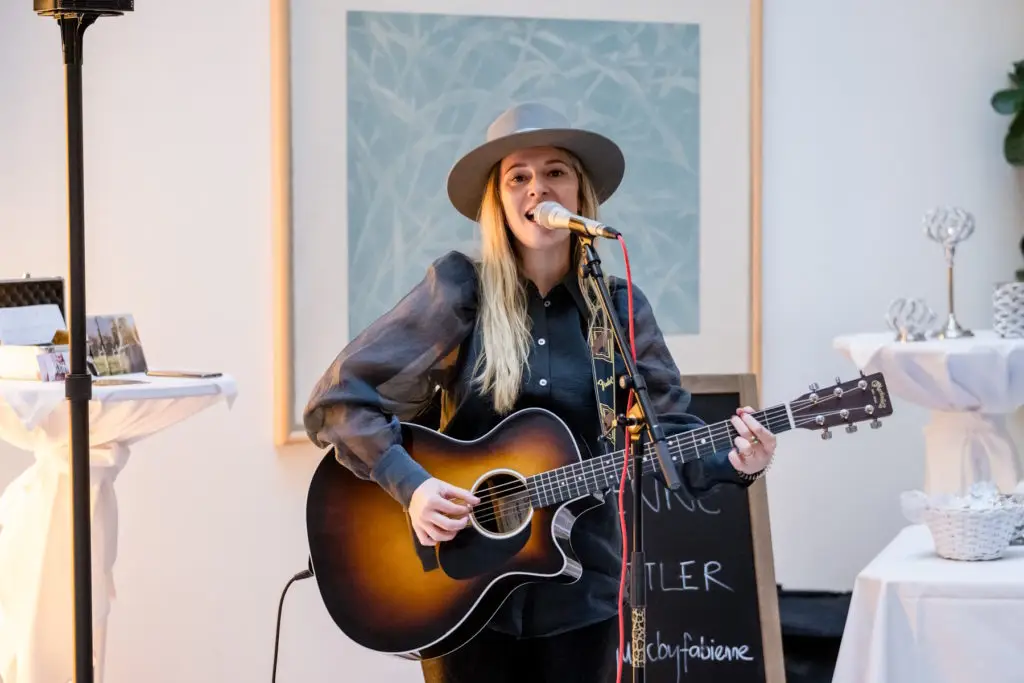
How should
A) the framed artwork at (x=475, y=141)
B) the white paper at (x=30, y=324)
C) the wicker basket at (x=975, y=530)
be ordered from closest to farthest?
1. the wicker basket at (x=975, y=530)
2. the white paper at (x=30, y=324)
3. the framed artwork at (x=475, y=141)

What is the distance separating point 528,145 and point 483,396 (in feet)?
1.34

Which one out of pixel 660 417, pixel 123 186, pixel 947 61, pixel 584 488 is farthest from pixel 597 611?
pixel 947 61

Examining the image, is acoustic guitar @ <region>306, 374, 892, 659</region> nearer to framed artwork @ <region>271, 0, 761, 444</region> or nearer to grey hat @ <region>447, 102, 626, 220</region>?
grey hat @ <region>447, 102, 626, 220</region>

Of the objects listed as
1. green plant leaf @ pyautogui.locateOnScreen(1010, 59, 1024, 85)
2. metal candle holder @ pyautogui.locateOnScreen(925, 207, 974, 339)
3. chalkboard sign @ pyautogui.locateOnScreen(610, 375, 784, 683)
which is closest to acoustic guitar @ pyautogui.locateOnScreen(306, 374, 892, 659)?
chalkboard sign @ pyautogui.locateOnScreen(610, 375, 784, 683)

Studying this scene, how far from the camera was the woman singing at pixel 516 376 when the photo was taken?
6.22 ft

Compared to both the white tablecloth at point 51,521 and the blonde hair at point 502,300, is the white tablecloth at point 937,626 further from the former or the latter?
the white tablecloth at point 51,521

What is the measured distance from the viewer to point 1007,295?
2840mm

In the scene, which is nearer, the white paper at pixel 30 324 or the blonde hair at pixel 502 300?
the blonde hair at pixel 502 300

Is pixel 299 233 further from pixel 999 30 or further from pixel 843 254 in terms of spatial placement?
pixel 999 30

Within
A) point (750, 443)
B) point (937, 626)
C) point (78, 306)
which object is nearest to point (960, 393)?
point (937, 626)

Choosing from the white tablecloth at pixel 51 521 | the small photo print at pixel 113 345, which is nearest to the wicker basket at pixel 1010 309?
the white tablecloth at pixel 51 521

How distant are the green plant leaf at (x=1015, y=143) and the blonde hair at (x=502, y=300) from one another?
188 centimetres

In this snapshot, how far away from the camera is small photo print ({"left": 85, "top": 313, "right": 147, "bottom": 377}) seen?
259 cm

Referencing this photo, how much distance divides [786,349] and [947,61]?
0.95m
